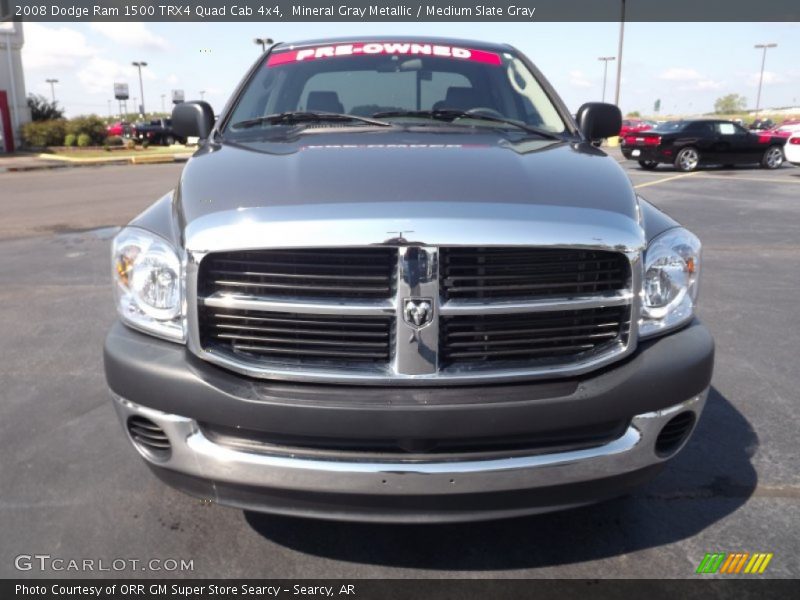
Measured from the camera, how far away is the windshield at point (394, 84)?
11.5 feet

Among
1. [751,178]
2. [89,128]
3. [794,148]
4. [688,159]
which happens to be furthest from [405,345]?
[89,128]

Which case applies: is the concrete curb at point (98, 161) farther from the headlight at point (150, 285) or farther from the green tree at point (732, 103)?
the green tree at point (732, 103)

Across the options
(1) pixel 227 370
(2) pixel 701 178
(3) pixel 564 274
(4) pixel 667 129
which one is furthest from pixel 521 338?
(4) pixel 667 129

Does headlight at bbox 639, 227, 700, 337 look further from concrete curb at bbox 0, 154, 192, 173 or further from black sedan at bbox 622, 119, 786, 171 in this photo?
concrete curb at bbox 0, 154, 192, 173

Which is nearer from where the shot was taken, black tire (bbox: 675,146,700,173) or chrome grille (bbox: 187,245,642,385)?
chrome grille (bbox: 187,245,642,385)

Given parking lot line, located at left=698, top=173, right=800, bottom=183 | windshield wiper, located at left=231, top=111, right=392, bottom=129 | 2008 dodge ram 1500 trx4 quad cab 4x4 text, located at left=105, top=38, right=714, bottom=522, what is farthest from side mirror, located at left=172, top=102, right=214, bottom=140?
parking lot line, located at left=698, top=173, right=800, bottom=183

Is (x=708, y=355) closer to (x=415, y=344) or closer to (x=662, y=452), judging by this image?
(x=662, y=452)

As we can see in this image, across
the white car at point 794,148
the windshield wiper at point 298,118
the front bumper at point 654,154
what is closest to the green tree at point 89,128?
the front bumper at point 654,154

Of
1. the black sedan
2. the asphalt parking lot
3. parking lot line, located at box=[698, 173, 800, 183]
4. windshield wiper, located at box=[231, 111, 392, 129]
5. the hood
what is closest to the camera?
the hood

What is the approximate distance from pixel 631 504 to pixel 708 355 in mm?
789

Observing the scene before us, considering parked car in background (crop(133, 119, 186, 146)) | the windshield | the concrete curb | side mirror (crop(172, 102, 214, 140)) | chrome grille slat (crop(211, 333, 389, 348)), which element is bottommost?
the concrete curb

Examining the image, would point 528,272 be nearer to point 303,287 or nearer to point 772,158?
point 303,287

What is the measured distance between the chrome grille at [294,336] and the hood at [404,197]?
0.24 meters

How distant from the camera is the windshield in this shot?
349 cm
